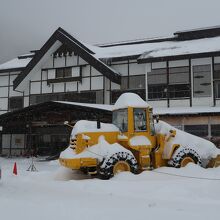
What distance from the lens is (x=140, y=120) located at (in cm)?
1288

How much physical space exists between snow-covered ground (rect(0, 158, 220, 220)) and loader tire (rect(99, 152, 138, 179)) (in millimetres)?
314

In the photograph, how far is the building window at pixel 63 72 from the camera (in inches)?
1104

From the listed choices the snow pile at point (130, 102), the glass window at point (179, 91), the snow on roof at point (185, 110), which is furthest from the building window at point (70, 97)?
the snow pile at point (130, 102)

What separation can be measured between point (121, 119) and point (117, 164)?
198cm

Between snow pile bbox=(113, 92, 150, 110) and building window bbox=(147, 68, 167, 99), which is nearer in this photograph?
snow pile bbox=(113, 92, 150, 110)

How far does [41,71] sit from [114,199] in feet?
72.7

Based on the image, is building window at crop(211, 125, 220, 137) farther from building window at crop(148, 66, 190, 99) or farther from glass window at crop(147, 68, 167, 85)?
glass window at crop(147, 68, 167, 85)

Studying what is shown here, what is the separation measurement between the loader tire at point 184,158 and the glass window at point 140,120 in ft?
4.89

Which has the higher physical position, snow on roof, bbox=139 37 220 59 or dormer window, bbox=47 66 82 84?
snow on roof, bbox=139 37 220 59

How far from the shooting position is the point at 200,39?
89.5ft

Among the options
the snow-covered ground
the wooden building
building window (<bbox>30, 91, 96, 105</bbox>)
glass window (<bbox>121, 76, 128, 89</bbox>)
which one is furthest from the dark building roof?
the snow-covered ground

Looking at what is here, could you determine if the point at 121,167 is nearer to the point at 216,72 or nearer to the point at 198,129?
the point at 198,129

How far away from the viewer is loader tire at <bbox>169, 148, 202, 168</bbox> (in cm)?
1266

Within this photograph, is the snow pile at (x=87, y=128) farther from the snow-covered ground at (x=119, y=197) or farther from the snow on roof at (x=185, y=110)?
the snow on roof at (x=185, y=110)
